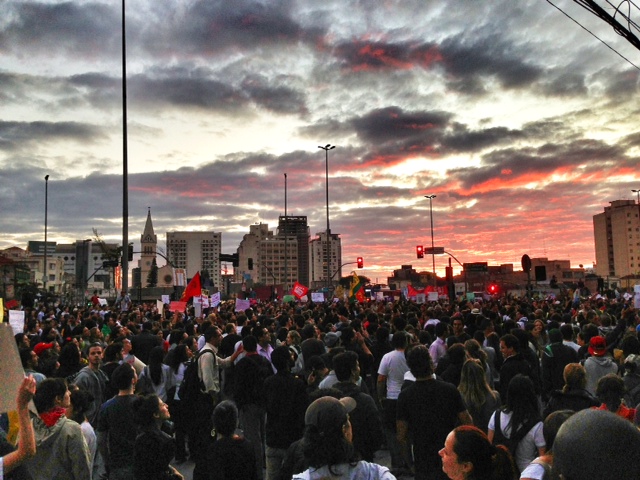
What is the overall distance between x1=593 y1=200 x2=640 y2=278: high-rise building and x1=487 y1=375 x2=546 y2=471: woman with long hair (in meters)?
190

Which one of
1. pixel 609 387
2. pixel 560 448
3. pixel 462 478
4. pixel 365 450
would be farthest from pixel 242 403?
pixel 560 448

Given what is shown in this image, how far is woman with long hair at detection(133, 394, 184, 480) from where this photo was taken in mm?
4840

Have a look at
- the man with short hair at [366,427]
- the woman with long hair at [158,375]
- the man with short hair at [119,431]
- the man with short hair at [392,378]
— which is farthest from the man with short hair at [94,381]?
the man with short hair at [392,378]

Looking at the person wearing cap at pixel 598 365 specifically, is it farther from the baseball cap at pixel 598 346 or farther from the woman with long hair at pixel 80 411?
the woman with long hair at pixel 80 411

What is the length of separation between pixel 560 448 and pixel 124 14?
31101 mm

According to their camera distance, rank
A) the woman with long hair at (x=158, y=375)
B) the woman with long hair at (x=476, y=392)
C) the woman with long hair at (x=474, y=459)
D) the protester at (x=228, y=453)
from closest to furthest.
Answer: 1. the woman with long hair at (x=474, y=459)
2. the protester at (x=228, y=453)
3. the woman with long hair at (x=476, y=392)
4. the woman with long hair at (x=158, y=375)

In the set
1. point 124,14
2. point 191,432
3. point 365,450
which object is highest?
point 124,14

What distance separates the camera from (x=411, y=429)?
241 inches

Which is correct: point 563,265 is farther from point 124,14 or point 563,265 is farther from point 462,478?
point 462,478

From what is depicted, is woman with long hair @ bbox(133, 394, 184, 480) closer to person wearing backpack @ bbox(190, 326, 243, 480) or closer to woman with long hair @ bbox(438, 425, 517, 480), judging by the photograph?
woman with long hair @ bbox(438, 425, 517, 480)

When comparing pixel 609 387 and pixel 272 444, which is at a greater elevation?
pixel 609 387

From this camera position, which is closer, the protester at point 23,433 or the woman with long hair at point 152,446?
the protester at point 23,433

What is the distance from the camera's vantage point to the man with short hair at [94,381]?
7730 mm

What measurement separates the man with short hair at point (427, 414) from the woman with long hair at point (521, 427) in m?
0.71
